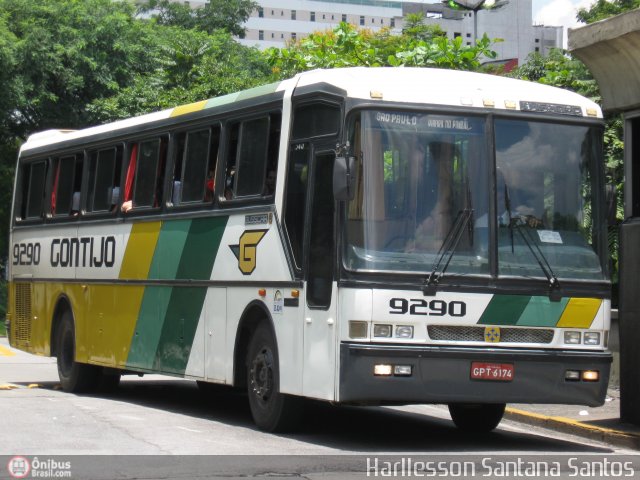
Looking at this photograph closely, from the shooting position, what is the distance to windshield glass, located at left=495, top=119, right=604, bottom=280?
11.8m

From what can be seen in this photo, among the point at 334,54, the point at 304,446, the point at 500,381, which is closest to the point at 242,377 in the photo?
the point at 304,446

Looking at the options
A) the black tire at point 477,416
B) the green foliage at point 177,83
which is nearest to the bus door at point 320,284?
the black tire at point 477,416

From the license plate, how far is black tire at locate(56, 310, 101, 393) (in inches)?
307

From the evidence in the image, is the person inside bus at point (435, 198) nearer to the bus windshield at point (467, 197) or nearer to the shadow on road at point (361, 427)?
the bus windshield at point (467, 197)

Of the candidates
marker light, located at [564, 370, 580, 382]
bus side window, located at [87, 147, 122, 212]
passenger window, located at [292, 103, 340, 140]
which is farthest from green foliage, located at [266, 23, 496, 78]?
marker light, located at [564, 370, 580, 382]

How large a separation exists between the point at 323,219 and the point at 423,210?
94 centimetres

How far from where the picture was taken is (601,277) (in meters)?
12.1

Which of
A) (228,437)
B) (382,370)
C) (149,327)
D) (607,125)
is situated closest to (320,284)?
(382,370)

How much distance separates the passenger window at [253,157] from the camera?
42.9 feet

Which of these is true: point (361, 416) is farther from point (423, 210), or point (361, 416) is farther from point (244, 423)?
point (423, 210)

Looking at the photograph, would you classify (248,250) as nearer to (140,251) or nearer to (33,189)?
(140,251)

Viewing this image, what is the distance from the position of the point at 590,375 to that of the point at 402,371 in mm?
1805

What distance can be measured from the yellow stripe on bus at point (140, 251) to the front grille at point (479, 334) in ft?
16.5

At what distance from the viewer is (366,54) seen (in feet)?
87.4
